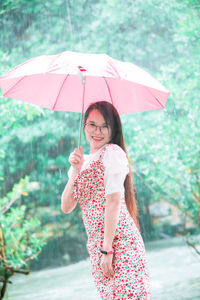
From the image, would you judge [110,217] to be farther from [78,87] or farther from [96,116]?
[78,87]

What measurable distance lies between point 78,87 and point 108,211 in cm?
82

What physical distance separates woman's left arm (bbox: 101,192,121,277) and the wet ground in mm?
1908

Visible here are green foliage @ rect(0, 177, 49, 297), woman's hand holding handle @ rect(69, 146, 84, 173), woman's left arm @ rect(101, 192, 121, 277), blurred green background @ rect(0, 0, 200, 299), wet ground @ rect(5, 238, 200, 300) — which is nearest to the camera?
woman's left arm @ rect(101, 192, 121, 277)

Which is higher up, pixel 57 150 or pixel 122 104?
pixel 122 104

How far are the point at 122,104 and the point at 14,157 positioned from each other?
2.57 m

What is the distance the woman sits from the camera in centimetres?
139

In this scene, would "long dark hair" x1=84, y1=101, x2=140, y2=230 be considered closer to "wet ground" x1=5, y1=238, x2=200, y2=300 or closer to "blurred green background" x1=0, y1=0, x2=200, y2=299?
"wet ground" x1=5, y1=238, x2=200, y2=300

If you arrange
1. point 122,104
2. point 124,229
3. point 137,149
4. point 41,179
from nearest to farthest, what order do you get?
1. point 124,229
2. point 122,104
3. point 137,149
4. point 41,179

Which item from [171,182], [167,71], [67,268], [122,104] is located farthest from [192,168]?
[122,104]

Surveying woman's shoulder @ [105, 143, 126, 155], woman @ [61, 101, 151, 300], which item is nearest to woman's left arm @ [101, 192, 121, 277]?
woman @ [61, 101, 151, 300]

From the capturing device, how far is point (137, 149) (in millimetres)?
3992

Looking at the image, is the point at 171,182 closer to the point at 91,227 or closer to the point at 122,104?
the point at 122,104

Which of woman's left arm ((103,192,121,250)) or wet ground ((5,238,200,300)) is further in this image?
wet ground ((5,238,200,300))

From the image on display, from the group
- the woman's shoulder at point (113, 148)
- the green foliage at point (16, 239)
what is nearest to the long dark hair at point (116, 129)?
the woman's shoulder at point (113, 148)
